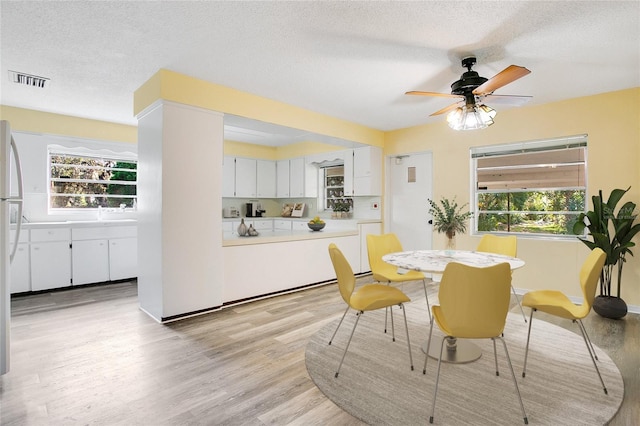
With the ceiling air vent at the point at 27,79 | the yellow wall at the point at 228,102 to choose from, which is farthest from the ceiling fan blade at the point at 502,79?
the ceiling air vent at the point at 27,79

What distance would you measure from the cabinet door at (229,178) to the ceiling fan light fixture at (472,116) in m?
4.88

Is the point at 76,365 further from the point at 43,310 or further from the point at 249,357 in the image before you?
the point at 43,310

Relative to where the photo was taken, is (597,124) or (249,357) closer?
(249,357)

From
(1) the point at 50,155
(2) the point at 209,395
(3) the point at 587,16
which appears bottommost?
(2) the point at 209,395

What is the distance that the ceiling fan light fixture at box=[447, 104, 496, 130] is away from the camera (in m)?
2.91

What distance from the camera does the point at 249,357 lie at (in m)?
2.58

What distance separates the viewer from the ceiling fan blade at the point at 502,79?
2.33 meters

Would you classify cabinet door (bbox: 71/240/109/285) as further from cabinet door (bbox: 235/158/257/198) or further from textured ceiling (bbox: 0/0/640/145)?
cabinet door (bbox: 235/158/257/198)

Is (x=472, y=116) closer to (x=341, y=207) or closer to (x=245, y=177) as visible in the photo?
(x=341, y=207)

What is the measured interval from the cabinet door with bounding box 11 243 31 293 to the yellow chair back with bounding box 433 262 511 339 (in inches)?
203

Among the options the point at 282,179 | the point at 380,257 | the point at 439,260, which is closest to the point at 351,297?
the point at 439,260

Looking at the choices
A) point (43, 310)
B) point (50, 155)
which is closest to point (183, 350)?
point (43, 310)

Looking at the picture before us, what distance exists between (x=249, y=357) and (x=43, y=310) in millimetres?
2842

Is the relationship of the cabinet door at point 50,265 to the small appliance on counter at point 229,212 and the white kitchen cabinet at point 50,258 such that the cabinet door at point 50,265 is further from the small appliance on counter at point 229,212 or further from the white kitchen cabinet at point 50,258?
the small appliance on counter at point 229,212
